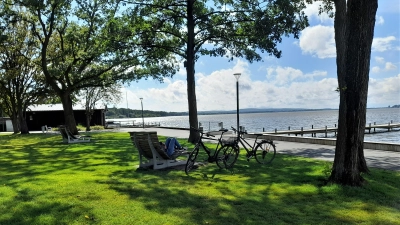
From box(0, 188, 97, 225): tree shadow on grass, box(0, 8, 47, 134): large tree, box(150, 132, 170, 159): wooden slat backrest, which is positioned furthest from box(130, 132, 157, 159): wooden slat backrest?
box(0, 8, 47, 134): large tree

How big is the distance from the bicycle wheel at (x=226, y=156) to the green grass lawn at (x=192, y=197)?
1.14 ft

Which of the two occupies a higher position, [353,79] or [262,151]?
[353,79]

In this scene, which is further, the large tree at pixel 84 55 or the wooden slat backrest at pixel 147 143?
the large tree at pixel 84 55

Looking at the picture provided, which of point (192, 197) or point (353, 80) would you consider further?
point (353, 80)

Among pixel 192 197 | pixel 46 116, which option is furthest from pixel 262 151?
pixel 46 116

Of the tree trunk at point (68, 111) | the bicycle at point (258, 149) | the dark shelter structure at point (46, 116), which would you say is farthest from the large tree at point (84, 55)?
the dark shelter structure at point (46, 116)

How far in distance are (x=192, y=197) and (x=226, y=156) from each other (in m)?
3.14

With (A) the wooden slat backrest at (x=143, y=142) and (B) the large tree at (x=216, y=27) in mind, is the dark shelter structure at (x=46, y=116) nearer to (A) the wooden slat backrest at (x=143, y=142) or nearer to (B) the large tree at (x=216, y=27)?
(B) the large tree at (x=216, y=27)

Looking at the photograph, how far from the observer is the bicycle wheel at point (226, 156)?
8.45m

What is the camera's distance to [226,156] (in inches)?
335

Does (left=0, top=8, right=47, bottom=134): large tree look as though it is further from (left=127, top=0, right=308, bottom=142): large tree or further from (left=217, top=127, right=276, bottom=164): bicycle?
(left=217, top=127, right=276, bottom=164): bicycle

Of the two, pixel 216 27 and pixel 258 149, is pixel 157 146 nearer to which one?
pixel 258 149

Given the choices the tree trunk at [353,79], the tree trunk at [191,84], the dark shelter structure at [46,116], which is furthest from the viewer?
the dark shelter structure at [46,116]

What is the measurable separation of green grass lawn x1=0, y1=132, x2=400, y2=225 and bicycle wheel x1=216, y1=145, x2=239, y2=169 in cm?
35
